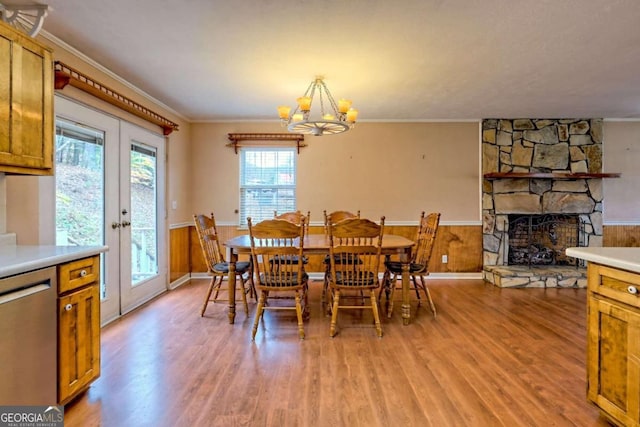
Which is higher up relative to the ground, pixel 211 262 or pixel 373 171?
pixel 373 171

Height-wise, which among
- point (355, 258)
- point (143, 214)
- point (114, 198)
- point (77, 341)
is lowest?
point (77, 341)

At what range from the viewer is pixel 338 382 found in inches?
79.8

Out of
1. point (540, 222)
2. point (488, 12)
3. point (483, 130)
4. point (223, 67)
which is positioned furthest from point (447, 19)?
point (540, 222)

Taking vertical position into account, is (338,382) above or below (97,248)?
below

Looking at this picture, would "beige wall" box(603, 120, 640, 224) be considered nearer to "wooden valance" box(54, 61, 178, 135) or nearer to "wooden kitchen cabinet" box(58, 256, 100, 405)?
"wooden valance" box(54, 61, 178, 135)

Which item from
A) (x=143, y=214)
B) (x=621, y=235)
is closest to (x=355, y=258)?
(x=143, y=214)

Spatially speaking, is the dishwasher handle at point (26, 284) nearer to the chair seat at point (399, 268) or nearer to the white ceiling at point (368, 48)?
the white ceiling at point (368, 48)

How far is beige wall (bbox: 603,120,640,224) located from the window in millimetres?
4742

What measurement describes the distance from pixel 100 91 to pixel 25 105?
1040mm

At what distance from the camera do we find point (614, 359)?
5.04 feet

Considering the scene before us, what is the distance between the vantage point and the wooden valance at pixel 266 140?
4.81 m

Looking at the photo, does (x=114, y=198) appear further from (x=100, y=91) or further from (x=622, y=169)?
(x=622, y=169)

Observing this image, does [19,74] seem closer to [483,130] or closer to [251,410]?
[251,410]

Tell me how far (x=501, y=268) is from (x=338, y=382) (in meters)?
3.63
